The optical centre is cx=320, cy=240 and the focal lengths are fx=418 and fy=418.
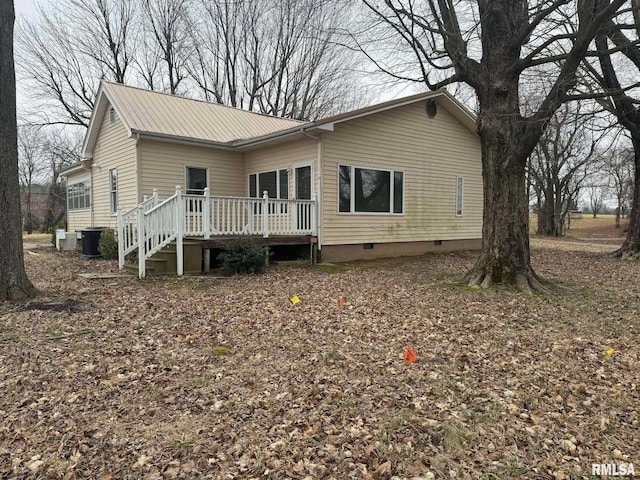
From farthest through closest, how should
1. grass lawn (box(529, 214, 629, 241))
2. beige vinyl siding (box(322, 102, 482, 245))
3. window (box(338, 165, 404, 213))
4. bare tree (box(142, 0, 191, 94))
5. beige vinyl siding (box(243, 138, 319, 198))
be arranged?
grass lawn (box(529, 214, 629, 241)), bare tree (box(142, 0, 191, 94)), window (box(338, 165, 404, 213)), beige vinyl siding (box(322, 102, 482, 245)), beige vinyl siding (box(243, 138, 319, 198))

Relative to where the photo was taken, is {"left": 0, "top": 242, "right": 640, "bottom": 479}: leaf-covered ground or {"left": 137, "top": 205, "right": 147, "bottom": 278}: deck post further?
{"left": 137, "top": 205, "right": 147, "bottom": 278}: deck post

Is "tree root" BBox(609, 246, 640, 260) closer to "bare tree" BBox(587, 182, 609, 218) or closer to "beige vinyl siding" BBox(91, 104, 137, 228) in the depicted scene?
"beige vinyl siding" BBox(91, 104, 137, 228)

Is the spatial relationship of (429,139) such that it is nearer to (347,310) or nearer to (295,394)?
(347,310)

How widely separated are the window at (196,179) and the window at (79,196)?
5.93 m

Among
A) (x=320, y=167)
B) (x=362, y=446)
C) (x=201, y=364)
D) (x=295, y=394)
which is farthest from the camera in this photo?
(x=320, y=167)

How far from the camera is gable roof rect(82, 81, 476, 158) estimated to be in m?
11.6

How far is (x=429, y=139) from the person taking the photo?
13.7m

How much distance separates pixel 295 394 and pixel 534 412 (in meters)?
1.94

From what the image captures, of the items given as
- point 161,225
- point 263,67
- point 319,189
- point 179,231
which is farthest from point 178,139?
point 263,67

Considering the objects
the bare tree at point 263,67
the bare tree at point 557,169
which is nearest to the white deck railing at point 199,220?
the bare tree at point 263,67

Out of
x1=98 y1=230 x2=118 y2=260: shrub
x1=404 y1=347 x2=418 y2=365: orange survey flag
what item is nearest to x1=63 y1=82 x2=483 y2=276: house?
x1=98 y1=230 x2=118 y2=260: shrub

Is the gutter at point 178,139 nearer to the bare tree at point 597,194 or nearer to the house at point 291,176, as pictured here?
the house at point 291,176

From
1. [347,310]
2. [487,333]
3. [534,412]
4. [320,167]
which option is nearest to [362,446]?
[534,412]

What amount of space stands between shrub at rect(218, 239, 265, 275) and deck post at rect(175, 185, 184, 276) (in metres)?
0.90
